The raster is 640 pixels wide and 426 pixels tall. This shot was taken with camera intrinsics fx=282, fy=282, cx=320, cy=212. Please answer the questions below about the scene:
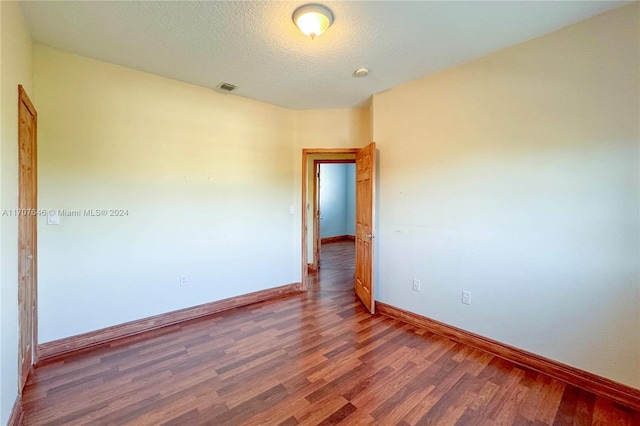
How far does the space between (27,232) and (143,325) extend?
133cm

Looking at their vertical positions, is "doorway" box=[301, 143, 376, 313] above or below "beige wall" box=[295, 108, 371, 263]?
below

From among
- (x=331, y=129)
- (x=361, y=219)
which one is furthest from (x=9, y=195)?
(x=331, y=129)

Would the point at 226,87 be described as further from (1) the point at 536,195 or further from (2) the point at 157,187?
(1) the point at 536,195

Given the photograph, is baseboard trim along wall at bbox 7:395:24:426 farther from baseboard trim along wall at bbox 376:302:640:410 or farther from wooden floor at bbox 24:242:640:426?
baseboard trim along wall at bbox 376:302:640:410

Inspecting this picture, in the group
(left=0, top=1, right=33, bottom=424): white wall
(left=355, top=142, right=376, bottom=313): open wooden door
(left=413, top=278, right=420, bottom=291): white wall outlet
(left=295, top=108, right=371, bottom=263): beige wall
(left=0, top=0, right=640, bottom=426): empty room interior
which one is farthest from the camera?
(left=295, top=108, right=371, bottom=263): beige wall

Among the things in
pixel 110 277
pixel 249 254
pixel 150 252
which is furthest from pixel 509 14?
pixel 110 277

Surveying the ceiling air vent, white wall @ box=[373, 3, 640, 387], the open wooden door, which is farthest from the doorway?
the ceiling air vent

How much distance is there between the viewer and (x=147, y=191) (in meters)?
2.92

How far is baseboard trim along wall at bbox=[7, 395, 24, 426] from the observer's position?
1.61m

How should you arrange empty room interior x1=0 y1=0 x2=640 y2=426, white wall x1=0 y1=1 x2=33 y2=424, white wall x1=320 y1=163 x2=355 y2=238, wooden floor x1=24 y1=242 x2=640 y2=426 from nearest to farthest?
white wall x1=0 y1=1 x2=33 y2=424 → wooden floor x1=24 y1=242 x2=640 y2=426 → empty room interior x1=0 y1=0 x2=640 y2=426 → white wall x1=320 y1=163 x2=355 y2=238

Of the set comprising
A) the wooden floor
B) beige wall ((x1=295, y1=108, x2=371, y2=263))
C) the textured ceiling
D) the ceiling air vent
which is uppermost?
the ceiling air vent

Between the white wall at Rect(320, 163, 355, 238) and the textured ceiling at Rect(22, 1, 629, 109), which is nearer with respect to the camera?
the textured ceiling at Rect(22, 1, 629, 109)

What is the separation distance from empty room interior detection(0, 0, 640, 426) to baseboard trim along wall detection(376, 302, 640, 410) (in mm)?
15

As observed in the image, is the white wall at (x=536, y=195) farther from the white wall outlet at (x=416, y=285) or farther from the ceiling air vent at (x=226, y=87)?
the ceiling air vent at (x=226, y=87)
